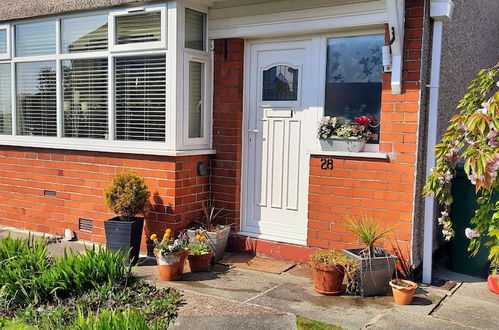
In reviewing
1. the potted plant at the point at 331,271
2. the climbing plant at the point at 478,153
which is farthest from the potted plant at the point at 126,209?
the climbing plant at the point at 478,153

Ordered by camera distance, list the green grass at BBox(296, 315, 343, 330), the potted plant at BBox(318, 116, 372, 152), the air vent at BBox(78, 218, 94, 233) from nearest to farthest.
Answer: the green grass at BBox(296, 315, 343, 330), the potted plant at BBox(318, 116, 372, 152), the air vent at BBox(78, 218, 94, 233)

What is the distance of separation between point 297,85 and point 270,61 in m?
0.44

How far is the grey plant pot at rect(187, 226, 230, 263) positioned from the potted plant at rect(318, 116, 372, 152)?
4.74 feet

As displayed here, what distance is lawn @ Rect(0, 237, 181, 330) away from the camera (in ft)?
12.9

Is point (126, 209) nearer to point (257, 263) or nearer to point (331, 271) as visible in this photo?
point (257, 263)

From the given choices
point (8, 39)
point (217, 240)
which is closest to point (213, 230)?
point (217, 240)

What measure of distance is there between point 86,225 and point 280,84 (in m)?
3.01

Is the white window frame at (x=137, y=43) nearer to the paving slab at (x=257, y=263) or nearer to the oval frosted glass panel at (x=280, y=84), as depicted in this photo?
the oval frosted glass panel at (x=280, y=84)

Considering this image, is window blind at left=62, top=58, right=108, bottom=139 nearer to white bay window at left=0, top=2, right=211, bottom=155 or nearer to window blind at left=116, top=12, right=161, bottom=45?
white bay window at left=0, top=2, right=211, bottom=155

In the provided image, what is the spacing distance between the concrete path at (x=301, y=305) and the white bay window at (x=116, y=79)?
1614mm

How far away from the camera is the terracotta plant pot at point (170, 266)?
194 inches

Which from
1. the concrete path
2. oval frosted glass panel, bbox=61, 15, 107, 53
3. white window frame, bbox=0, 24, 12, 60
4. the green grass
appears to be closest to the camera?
the green grass

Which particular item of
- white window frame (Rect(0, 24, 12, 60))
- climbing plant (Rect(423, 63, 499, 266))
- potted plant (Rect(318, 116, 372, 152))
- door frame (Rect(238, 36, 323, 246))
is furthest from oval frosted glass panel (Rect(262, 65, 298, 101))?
white window frame (Rect(0, 24, 12, 60))

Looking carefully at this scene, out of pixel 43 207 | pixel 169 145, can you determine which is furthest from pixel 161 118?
pixel 43 207
